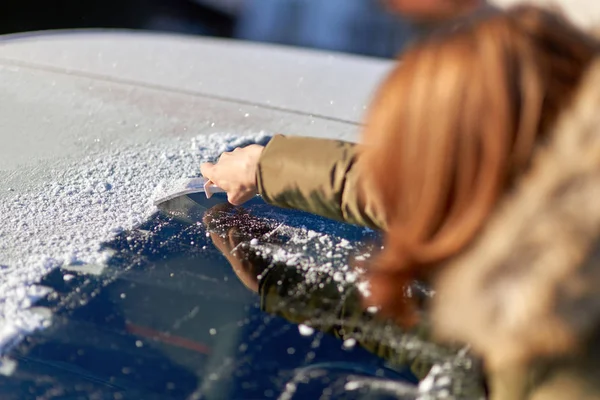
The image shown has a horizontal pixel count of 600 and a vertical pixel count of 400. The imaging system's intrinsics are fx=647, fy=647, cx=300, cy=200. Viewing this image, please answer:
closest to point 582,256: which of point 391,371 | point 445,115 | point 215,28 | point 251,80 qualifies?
point 445,115

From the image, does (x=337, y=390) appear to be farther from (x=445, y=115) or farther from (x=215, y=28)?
(x=215, y=28)

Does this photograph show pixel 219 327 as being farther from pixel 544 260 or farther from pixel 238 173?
pixel 544 260

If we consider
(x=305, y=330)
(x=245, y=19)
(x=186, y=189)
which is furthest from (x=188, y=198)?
(x=245, y=19)

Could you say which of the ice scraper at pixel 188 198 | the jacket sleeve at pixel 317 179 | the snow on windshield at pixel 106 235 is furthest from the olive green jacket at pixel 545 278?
the ice scraper at pixel 188 198

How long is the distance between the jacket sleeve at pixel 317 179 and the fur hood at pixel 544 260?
42cm

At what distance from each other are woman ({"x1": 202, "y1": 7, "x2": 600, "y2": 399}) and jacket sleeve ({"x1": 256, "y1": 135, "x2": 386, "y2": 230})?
392mm

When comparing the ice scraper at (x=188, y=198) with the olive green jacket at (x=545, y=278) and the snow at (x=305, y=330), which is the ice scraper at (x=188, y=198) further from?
the olive green jacket at (x=545, y=278)

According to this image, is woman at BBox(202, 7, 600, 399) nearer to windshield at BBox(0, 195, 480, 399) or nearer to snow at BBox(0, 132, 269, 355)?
windshield at BBox(0, 195, 480, 399)

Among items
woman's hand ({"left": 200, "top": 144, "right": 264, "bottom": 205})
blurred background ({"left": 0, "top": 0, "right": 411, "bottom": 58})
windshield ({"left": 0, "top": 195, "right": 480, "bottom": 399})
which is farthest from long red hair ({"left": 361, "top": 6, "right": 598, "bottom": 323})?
blurred background ({"left": 0, "top": 0, "right": 411, "bottom": 58})

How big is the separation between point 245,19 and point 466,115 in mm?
4235

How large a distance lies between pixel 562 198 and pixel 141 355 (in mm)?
619

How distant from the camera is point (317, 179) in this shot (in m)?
1.11

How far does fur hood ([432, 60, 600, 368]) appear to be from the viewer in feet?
1.92

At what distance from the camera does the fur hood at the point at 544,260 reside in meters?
0.59
